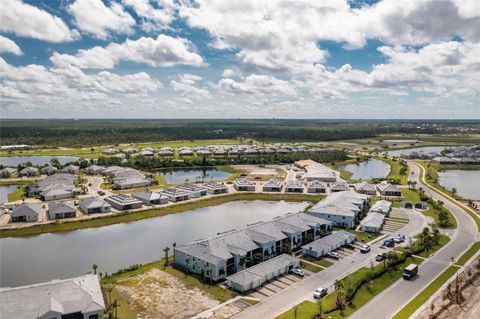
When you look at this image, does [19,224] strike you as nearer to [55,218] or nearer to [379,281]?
[55,218]

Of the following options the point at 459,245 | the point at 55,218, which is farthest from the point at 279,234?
the point at 55,218

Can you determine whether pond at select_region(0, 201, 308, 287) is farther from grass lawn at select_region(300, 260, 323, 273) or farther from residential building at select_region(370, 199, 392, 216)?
residential building at select_region(370, 199, 392, 216)

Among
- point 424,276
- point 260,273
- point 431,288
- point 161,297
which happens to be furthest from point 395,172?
point 161,297

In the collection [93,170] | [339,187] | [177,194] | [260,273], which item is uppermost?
[93,170]

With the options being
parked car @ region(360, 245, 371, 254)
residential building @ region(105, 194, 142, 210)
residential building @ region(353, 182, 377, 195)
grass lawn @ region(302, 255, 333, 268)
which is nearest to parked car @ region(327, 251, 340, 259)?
grass lawn @ region(302, 255, 333, 268)

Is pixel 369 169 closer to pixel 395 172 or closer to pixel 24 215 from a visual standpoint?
pixel 395 172
